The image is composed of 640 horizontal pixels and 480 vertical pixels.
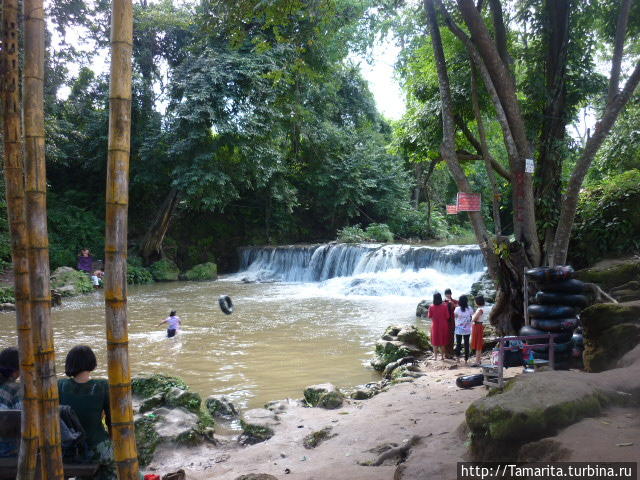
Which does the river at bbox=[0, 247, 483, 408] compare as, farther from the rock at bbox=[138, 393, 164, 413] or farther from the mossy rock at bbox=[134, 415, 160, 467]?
the mossy rock at bbox=[134, 415, 160, 467]

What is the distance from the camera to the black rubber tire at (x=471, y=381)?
20.1 feet

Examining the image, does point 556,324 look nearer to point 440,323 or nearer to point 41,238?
point 440,323

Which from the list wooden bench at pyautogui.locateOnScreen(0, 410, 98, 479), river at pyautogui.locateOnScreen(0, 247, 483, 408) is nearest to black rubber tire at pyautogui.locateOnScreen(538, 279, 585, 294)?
river at pyautogui.locateOnScreen(0, 247, 483, 408)

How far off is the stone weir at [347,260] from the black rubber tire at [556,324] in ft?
37.5

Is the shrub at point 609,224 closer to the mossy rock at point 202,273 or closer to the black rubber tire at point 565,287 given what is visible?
the black rubber tire at point 565,287

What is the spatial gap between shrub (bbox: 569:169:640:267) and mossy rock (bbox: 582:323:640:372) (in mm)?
4477

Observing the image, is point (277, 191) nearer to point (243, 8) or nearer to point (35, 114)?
point (243, 8)

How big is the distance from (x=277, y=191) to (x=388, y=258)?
6.86m

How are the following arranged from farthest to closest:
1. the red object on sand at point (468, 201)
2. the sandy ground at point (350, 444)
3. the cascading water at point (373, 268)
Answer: the cascading water at point (373, 268)
the red object on sand at point (468, 201)
the sandy ground at point (350, 444)

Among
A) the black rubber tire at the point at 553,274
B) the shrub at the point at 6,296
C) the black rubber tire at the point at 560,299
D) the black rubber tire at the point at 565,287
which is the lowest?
the shrub at the point at 6,296

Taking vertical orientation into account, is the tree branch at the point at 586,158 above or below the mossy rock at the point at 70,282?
above

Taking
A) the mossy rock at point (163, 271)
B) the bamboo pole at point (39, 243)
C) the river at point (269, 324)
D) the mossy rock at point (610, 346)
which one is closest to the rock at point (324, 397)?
the river at point (269, 324)

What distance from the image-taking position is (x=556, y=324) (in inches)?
232

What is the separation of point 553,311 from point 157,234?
61.2 ft
